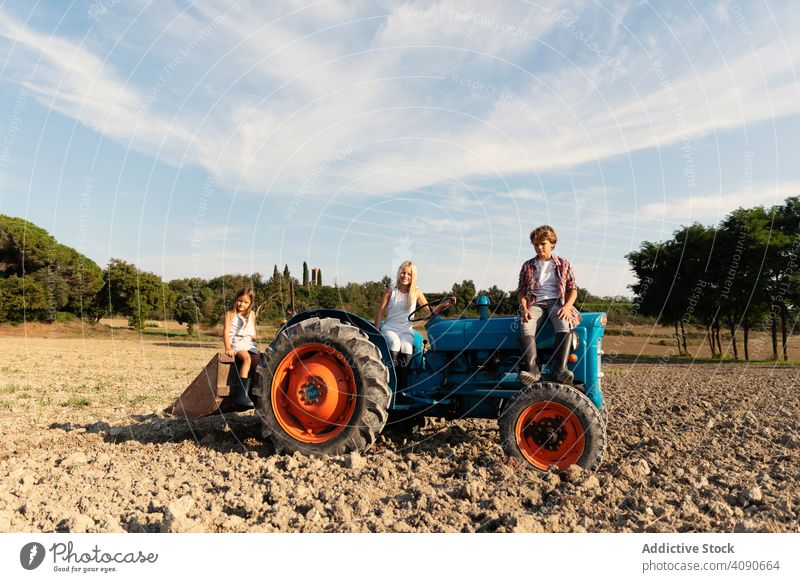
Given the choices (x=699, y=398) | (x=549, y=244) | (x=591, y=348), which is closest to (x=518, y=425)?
(x=591, y=348)

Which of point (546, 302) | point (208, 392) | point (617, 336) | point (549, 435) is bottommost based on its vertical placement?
point (617, 336)

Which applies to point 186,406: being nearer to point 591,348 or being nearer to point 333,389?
point 333,389

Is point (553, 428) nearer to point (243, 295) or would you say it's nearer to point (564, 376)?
point (564, 376)

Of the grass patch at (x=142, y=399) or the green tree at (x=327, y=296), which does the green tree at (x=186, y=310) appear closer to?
the grass patch at (x=142, y=399)

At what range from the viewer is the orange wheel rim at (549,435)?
4.78 metres

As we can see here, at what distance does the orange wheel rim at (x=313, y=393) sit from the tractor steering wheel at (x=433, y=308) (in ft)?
2.62

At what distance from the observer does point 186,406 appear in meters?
5.53

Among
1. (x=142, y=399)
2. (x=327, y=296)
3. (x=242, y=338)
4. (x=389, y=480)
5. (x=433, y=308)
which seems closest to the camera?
(x=389, y=480)

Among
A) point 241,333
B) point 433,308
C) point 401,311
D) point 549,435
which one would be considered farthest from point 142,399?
point 549,435

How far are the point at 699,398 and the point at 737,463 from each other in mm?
4825

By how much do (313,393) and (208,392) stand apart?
1.03m

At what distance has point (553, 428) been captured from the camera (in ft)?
15.9

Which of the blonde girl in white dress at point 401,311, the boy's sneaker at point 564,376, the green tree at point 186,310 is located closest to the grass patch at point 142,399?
the blonde girl in white dress at point 401,311

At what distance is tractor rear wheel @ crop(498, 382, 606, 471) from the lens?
4.72 m
